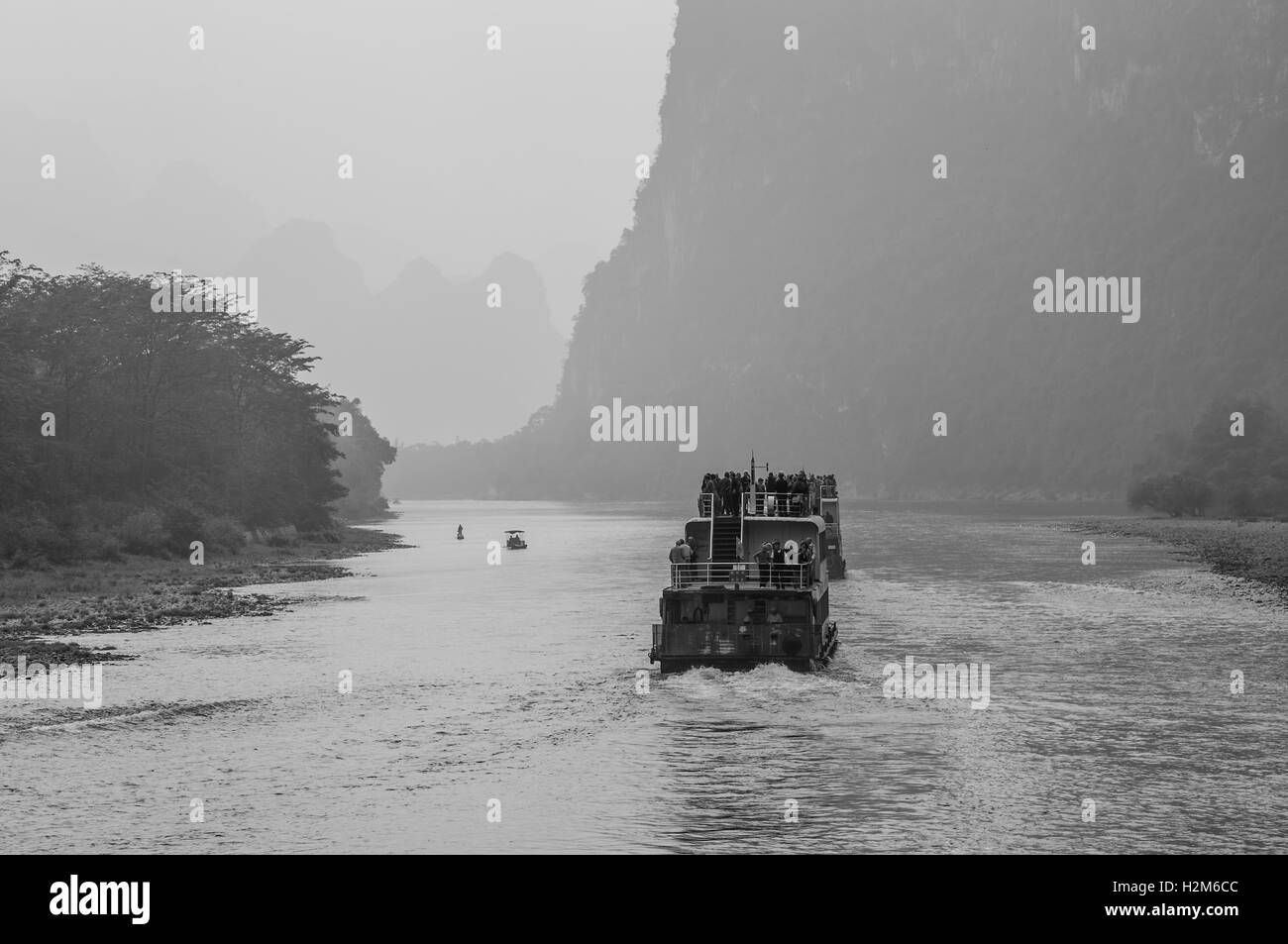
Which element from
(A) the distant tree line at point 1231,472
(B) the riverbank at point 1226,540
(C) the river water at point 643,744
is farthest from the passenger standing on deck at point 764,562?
(A) the distant tree line at point 1231,472

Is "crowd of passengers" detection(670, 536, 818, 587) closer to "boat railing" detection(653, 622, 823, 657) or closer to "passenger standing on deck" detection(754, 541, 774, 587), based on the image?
"passenger standing on deck" detection(754, 541, 774, 587)

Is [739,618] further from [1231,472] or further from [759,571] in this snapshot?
[1231,472]

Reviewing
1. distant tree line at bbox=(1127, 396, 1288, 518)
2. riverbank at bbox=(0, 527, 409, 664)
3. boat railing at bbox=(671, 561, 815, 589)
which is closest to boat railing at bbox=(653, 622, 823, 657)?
boat railing at bbox=(671, 561, 815, 589)

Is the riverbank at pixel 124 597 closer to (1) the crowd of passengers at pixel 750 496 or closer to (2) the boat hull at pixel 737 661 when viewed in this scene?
(2) the boat hull at pixel 737 661

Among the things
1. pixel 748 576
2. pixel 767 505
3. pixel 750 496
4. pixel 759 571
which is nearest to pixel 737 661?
pixel 748 576

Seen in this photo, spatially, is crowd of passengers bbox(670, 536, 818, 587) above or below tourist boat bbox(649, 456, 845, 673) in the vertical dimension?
above

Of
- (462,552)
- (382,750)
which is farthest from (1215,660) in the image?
(462,552)
